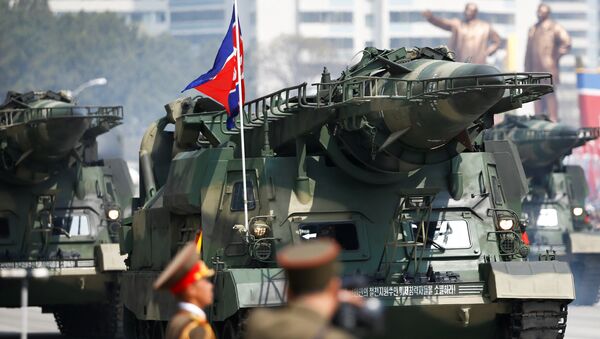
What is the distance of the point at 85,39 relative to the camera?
4313 inches

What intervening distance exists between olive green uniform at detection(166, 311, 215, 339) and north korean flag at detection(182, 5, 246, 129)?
10073 millimetres

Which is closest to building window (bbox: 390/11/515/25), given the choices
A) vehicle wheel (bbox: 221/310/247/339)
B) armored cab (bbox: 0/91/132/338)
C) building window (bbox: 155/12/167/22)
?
building window (bbox: 155/12/167/22)

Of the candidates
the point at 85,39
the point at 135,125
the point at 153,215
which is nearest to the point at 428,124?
the point at 153,215

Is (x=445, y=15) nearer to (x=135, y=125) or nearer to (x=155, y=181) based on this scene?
(x=135, y=125)

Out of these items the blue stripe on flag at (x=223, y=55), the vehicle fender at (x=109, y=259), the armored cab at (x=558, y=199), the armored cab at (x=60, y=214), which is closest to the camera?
the blue stripe on flag at (x=223, y=55)

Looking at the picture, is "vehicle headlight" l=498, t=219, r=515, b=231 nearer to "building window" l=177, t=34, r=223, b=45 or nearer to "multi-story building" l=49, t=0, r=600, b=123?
"multi-story building" l=49, t=0, r=600, b=123

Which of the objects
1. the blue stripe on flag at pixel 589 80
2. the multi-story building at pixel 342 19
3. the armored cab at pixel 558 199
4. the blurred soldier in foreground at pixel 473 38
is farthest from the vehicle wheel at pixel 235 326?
the multi-story building at pixel 342 19

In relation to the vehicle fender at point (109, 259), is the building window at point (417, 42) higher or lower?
higher

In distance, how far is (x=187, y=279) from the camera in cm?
1218

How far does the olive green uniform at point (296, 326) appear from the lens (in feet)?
31.2

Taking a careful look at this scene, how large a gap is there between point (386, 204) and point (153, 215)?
158 inches

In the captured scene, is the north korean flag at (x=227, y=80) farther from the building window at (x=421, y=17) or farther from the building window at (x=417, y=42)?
the building window at (x=421, y=17)

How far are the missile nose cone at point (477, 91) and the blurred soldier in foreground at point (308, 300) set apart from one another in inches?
381

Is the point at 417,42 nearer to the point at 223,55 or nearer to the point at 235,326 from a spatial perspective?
the point at 223,55
